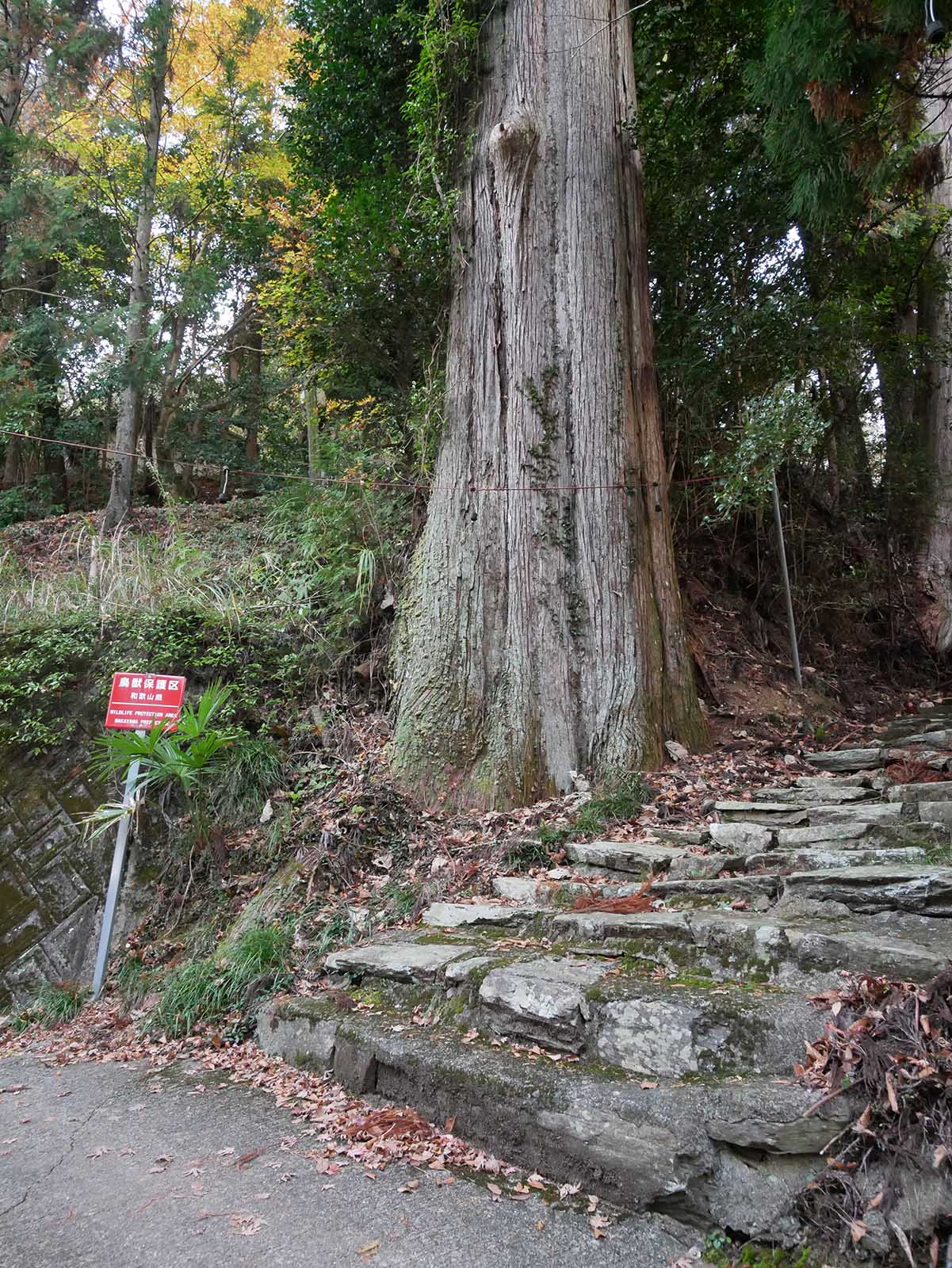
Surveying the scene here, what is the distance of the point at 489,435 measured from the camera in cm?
611

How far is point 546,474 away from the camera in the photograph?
589 centimetres

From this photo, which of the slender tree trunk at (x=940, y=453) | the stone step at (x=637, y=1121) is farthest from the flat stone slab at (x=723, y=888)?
the slender tree trunk at (x=940, y=453)

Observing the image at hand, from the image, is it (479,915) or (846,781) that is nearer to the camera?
(479,915)

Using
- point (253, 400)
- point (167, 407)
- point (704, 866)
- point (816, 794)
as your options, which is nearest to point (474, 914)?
point (704, 866)

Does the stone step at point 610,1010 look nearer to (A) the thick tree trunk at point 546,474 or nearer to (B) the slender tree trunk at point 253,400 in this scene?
(A) the thick tree trunk at point 546,474

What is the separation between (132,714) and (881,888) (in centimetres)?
455

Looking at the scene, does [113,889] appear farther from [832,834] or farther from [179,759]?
[832,834]

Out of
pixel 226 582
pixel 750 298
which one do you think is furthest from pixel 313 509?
pixel 750 298

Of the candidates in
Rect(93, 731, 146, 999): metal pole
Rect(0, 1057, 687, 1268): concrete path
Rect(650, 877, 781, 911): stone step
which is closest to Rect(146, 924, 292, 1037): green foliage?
Rect(93, 731, 146, 999): metal pole

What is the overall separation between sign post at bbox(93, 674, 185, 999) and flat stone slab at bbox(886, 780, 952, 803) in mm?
4496

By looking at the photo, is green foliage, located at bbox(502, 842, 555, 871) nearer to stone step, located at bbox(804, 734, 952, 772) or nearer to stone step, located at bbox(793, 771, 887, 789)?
stone step, located at bbox(793, 771, 887, 789)

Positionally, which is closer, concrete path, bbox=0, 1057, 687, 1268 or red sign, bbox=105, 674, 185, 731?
concrete path, bbox=0, 1057, 687, 1268

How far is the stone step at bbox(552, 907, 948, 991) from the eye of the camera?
2.70 metres

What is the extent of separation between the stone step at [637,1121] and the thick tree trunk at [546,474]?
2302mm
